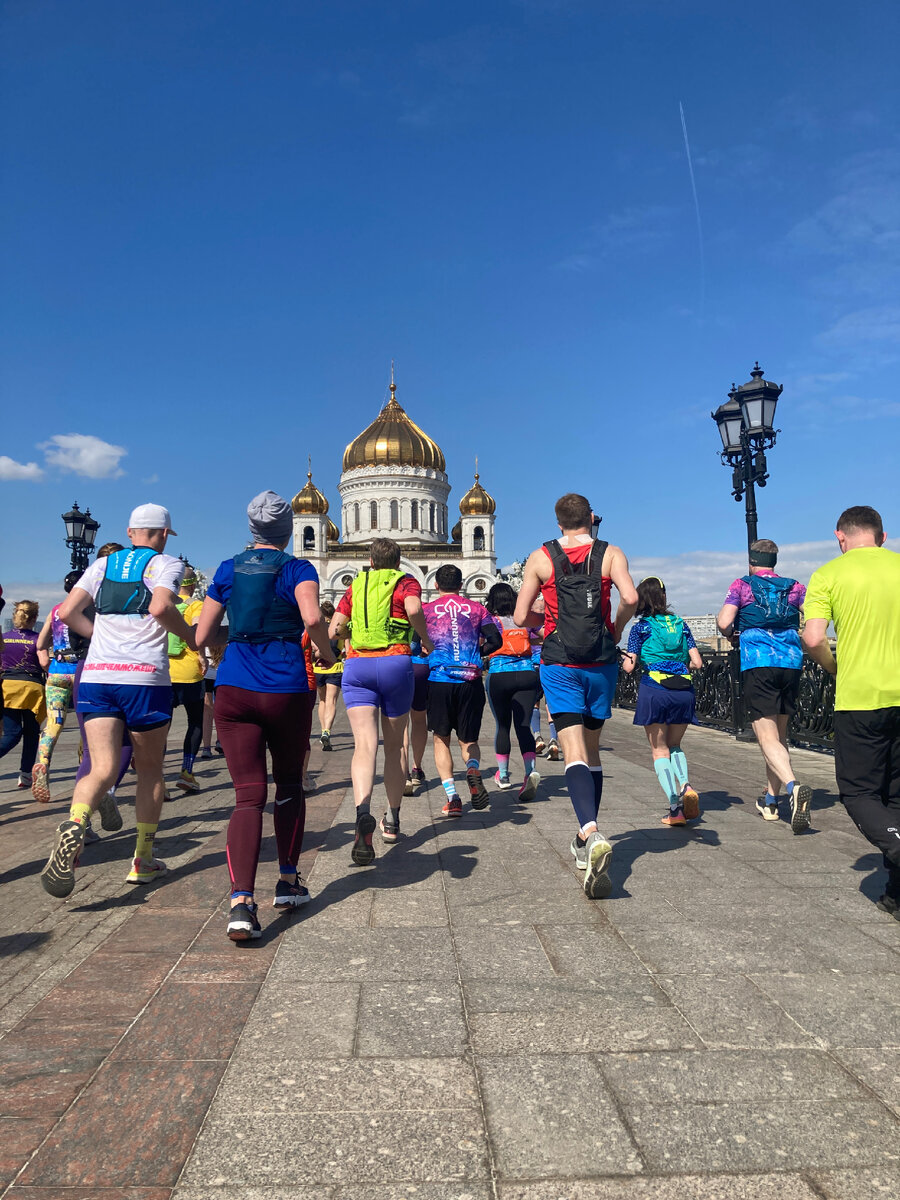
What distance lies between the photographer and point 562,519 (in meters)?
4.79

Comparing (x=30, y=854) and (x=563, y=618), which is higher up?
(x=563, y=618)

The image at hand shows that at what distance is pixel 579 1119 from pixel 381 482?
76.0m

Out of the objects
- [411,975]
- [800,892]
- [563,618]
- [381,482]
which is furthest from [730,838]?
[381,482]

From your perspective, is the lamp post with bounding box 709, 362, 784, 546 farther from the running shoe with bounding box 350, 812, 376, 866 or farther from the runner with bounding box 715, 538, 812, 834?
the running shoe with bounding box 350, 812, 376, 866

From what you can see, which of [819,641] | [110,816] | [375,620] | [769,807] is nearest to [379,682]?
[375,620]

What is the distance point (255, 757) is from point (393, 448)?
74510 millimetres

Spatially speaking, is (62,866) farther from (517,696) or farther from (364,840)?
(517,696)

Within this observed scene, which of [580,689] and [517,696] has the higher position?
[580,689]

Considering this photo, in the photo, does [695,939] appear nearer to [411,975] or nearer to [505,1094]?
[411,975]

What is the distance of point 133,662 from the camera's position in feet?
14.5

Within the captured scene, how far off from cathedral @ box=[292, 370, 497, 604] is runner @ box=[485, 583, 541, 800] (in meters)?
67.5

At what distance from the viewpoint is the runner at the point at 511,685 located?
24.4 ft

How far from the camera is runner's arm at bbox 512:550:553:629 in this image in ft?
15.3

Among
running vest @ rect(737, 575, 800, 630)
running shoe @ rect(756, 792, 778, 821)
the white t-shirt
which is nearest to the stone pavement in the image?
the white t-shirt
